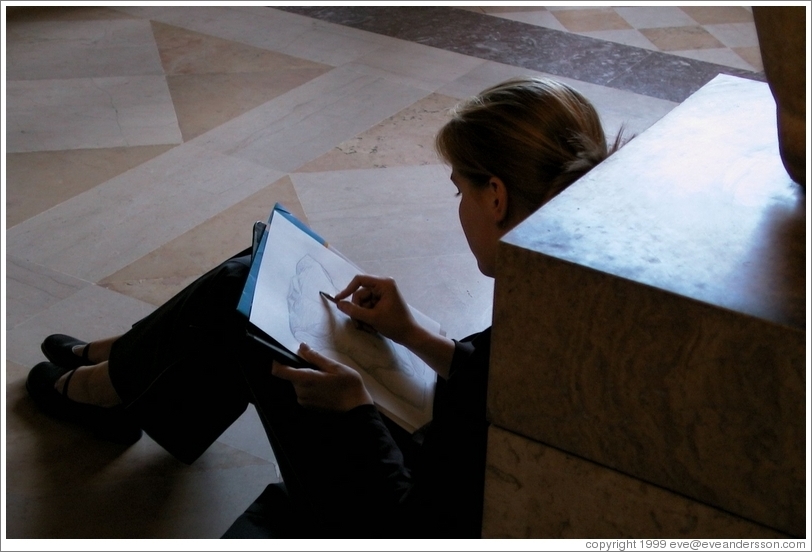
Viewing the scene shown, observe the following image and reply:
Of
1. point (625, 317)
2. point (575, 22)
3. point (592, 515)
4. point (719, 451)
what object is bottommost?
point (575, 22)

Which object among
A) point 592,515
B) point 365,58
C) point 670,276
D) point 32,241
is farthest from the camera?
point 365,58

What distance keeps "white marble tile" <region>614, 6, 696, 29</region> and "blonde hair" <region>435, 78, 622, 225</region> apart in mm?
5313

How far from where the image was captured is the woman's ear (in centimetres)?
169

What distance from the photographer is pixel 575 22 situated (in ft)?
21.8

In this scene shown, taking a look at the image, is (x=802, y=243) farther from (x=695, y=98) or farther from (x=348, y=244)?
(x=348, y=244)

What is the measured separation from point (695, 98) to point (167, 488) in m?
1.61

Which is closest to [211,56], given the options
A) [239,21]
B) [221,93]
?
[221,93]

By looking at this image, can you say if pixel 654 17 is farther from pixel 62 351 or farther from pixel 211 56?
pixel 62 351

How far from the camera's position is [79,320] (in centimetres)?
296

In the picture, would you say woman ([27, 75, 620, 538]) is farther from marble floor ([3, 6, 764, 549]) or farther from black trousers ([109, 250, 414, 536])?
marble floor ([3, 6, 764, 549])

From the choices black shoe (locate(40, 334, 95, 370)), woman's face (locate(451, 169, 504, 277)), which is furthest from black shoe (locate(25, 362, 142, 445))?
woman's face (locate(451, 169, 504, 277))

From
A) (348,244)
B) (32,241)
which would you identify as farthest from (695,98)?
(32,241)

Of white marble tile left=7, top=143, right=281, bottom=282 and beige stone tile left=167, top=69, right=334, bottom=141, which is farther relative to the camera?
beige stone tile left=167, top=69, right=334, bottom=141

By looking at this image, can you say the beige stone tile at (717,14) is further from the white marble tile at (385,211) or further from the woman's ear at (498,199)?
the woman's ear at (498,199)
